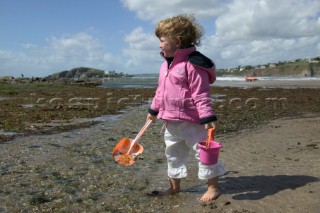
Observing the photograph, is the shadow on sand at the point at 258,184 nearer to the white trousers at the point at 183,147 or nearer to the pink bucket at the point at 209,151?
the white trousers at the point at 183,147

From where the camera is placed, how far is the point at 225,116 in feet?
45.5

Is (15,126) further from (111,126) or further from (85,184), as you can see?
(85,184)

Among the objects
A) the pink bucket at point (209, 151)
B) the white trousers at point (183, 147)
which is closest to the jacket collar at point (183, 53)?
the white trousers at point (183, 147)

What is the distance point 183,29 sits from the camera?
4.51 meters

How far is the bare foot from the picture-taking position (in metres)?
4.45

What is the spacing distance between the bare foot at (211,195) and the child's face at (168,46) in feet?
5.48

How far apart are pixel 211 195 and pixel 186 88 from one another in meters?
1.27

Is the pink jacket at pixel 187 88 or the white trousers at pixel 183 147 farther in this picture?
the white trousers at pixel 183 147

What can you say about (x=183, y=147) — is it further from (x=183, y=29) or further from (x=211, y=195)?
(x=183, y=29)

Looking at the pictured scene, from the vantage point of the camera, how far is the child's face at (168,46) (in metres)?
4.57

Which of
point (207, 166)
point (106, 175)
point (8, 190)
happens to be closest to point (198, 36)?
point (207, 166)

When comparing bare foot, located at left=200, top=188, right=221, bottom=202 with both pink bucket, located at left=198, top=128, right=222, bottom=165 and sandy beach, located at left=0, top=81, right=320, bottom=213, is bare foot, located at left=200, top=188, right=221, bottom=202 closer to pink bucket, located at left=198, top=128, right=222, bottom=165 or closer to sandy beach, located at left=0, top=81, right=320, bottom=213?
sandy beach, located at left=0, top=81, right=320, bottom=213

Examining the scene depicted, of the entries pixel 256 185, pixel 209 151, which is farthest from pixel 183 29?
pixel 256 185

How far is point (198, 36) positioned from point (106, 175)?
8.29 ft
